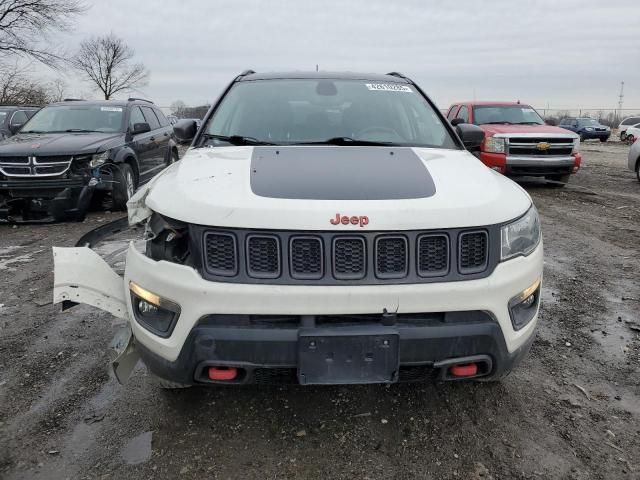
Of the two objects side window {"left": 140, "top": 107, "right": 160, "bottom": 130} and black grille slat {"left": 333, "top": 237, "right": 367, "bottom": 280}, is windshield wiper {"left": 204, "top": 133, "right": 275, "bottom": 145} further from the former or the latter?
side window {"left": 140, "top": 107, "right": 160, "bottom": 130}

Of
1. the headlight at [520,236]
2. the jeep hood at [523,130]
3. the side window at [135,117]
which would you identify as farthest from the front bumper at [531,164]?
the headlight at [520,236]

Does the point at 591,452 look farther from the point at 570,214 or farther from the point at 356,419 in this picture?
the point at 570,214

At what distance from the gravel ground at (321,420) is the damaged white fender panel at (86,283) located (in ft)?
2.05

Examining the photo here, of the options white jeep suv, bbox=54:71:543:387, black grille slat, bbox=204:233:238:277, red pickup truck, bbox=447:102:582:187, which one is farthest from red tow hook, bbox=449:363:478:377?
red pickup truck, bbox=447:102:582:187

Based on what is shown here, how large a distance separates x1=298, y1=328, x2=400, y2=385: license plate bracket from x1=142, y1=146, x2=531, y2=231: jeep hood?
0.44 m

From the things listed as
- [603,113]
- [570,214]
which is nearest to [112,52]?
[603,113]

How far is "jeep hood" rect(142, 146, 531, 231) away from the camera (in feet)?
6.95

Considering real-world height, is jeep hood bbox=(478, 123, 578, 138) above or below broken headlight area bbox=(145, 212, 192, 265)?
below

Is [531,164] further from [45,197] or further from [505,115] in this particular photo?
[45,197]

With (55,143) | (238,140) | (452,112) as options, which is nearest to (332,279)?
(238,140)

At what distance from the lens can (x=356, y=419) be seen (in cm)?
268

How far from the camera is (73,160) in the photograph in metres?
7.03

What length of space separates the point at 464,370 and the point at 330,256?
0.80 meters

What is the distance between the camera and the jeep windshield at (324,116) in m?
3.28
